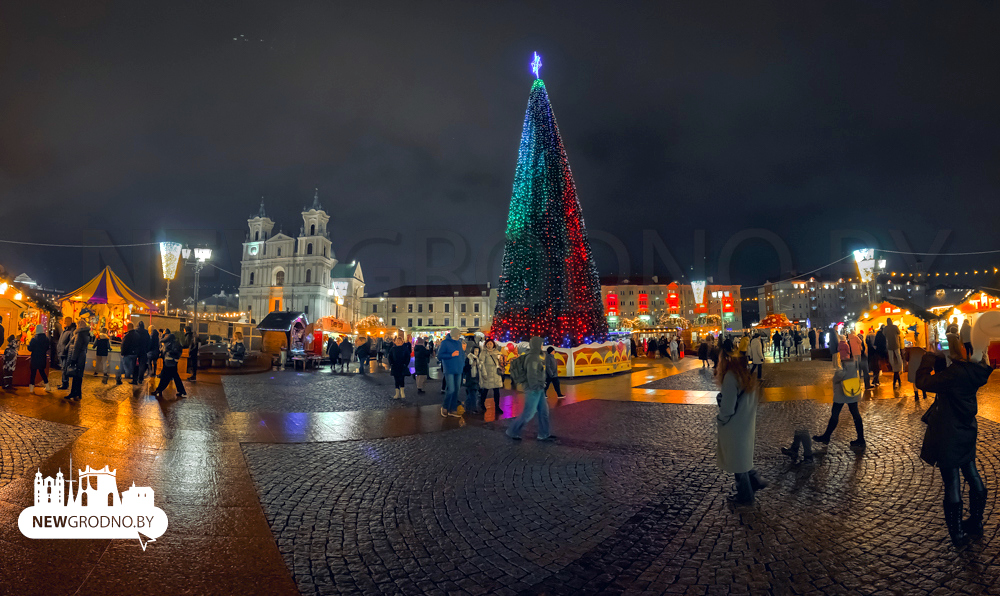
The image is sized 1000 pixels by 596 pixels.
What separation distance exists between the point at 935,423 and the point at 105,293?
24.6 m

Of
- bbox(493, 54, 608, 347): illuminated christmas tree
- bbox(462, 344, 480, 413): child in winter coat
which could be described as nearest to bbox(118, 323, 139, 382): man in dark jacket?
bbox(462, 344, 480, 413): child in winter coat

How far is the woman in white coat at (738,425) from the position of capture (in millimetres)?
4199

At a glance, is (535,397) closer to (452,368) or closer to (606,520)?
(452,368)

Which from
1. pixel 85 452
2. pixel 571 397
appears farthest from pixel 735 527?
pixel 571 397

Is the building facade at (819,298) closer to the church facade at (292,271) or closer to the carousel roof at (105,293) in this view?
the church facade at (292,271)

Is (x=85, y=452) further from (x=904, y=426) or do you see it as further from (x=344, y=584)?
(x=904, y=426)

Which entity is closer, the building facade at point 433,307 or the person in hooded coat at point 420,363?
the person in hooded coat at point 420,363

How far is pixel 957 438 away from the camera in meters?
3.43

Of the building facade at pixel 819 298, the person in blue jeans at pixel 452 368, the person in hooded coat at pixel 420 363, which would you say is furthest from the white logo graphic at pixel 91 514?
the building facade at pixel 819 298

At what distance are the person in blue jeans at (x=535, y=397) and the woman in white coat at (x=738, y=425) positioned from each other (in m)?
→ 2.80

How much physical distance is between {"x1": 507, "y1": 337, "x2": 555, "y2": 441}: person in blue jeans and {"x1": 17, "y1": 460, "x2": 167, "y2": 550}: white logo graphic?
4.23 m

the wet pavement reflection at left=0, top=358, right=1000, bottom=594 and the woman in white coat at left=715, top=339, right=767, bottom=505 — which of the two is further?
the woman in white coat at left=715, top=339, right=767, bottom=505

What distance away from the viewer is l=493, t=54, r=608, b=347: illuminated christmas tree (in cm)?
1694

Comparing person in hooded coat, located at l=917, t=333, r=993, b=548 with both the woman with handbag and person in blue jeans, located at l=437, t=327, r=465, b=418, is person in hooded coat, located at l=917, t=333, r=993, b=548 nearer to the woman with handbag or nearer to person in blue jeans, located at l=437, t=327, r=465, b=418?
the woman with handbag
